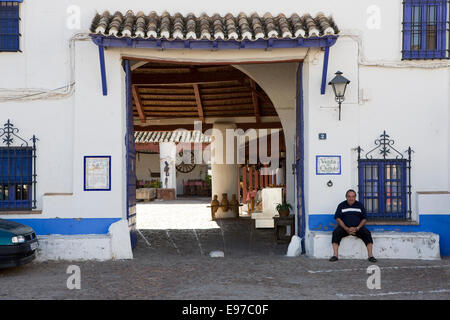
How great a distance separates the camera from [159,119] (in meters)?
19.3

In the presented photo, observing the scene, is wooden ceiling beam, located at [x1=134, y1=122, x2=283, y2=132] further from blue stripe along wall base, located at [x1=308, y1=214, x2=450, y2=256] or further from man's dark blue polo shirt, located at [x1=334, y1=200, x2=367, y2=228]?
man's dark blue polo shirt, located at [x1=334, y1=200, x2=367, y2=228]

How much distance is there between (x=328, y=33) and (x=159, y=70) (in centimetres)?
733

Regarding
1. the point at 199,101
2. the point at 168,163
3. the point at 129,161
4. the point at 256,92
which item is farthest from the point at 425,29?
the point at 168,163

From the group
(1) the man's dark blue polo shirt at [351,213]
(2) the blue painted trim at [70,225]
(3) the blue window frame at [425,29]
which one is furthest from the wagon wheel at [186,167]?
(1) the man's dark blue polo shirt at [351,213]

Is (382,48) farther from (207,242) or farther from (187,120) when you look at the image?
(187,120)

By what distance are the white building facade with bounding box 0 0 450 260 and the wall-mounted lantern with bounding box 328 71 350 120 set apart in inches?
7.8

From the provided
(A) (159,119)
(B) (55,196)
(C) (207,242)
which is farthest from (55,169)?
(A) (159,119)

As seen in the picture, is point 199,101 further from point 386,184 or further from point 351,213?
point 351,213

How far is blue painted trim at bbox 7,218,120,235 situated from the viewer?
413 inches

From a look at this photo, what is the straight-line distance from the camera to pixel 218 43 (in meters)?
10.2

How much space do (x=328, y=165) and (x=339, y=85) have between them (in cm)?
154

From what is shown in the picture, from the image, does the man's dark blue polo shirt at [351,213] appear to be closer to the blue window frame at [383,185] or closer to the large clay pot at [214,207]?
the blue window frame at [383,185]

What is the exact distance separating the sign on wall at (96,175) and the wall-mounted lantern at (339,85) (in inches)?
177

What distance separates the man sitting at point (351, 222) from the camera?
10.1m
